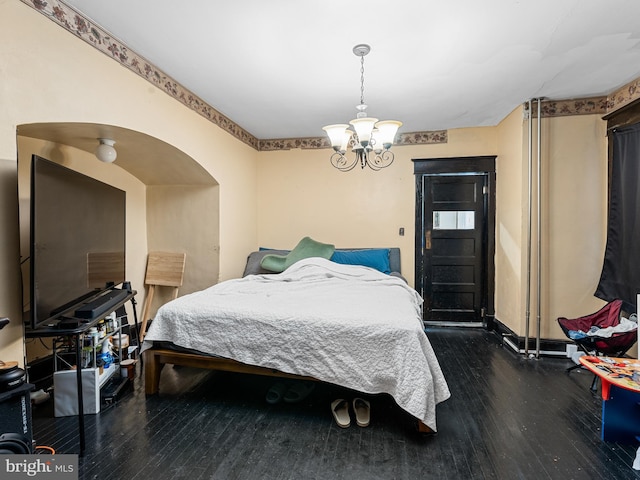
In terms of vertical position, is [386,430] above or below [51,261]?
below

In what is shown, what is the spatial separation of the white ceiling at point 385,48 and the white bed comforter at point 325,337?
5.97ft

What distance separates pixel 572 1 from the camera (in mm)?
1865

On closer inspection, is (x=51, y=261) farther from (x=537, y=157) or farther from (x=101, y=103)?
(x=537, y=157)

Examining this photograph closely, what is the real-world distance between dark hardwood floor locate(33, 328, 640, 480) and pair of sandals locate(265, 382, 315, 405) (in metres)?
0.05

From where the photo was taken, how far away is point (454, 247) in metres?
4.30

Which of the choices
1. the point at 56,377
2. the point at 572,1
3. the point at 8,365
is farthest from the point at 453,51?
the point at 56,377

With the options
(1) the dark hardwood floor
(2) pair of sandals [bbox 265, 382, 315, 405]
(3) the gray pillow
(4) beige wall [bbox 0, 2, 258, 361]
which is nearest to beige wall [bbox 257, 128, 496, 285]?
(3) the gray pillow

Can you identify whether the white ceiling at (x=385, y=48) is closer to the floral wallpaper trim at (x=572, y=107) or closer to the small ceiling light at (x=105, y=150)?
the floral wallpaper trim at (x=572, y=107)

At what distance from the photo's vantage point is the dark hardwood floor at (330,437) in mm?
1714

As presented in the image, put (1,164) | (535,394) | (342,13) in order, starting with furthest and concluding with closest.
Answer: (535,394) < (342,13) < (1,164)

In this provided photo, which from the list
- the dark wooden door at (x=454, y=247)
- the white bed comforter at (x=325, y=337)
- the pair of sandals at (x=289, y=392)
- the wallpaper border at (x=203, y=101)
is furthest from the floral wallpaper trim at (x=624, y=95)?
the pair of sandals at (x=289, y=392)

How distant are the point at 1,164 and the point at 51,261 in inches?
21.0

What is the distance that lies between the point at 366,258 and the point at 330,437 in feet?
8.04

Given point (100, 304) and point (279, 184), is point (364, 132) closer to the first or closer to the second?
point (100, 304)
